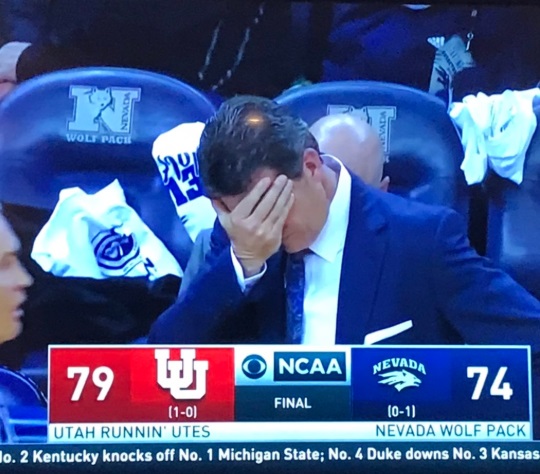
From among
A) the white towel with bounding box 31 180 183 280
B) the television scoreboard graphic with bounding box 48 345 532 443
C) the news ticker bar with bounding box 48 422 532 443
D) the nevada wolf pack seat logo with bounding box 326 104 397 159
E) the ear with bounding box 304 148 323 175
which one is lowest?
the news ticker bar with bounding box 48 422 532 443

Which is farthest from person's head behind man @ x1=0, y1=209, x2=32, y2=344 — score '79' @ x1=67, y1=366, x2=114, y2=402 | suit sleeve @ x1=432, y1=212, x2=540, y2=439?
suit sleeve @ x1=432, y1=212, x2=540, y2=439

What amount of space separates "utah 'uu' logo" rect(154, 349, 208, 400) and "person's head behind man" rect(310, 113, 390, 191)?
446 mm

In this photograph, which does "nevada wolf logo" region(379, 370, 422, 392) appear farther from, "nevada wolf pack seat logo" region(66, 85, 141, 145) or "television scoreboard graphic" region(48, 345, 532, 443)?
"nevada wolf pack seat logo" region(66, 85, 141, 145)

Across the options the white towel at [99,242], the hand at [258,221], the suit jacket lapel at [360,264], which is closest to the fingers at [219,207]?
the hand at [258,221]

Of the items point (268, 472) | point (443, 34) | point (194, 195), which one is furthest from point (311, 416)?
point (443, 34)

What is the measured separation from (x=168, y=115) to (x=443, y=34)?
538 millimetres

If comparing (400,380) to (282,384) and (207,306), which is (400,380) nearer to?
(282,384)

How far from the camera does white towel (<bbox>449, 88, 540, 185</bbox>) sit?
1.74 metres

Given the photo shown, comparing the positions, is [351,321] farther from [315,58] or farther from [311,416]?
Result: [315,58]

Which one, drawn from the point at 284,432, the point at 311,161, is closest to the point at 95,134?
the point at 311,161

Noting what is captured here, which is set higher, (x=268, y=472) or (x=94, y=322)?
(x=94, y=322)

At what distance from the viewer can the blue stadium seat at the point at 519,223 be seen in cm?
172

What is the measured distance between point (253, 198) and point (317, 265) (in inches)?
6.8

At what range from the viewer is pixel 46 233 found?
5.53 feet
